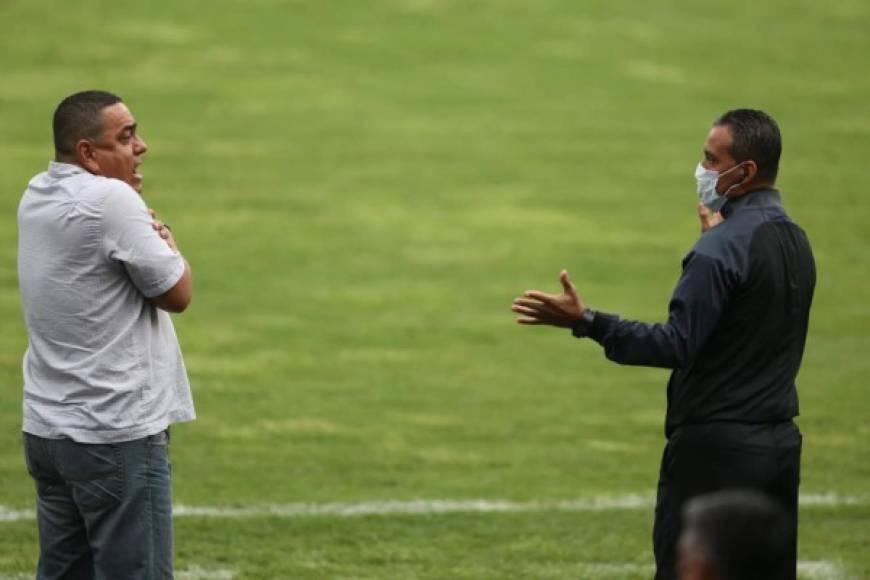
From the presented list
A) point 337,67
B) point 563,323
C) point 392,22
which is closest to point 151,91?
point 337,67

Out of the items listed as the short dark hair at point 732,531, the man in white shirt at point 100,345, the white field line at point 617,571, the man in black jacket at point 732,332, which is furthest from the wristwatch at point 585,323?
the white field line at point 617,571

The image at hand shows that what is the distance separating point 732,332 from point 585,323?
494mm

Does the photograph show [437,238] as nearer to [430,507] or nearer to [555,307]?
[430,507]

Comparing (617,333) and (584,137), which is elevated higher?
(584,137)

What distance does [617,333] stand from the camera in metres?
5.43

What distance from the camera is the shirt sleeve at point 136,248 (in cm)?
529

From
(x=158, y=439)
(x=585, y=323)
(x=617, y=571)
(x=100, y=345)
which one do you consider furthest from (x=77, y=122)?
(x=617, y=571)

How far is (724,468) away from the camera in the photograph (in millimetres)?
5570

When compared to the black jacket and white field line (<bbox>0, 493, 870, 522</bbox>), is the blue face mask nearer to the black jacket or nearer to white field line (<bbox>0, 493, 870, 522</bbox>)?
the black jacket

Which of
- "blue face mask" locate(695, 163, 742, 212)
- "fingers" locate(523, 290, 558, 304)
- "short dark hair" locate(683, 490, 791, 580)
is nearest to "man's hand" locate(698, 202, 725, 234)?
"blue face mask" locate(695, 163, 742, 212)

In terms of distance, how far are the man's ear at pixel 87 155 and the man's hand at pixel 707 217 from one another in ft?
7.07

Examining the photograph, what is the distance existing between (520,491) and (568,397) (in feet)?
8.25

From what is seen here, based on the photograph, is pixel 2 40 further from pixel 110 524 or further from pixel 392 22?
pixel 110 524

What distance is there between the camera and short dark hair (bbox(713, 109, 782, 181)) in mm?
5574
